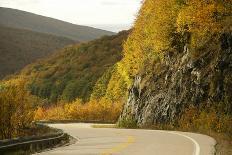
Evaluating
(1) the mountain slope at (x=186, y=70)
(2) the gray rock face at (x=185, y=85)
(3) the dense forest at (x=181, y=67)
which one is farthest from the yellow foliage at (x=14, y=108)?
(1) the mountain slope at (x=186, y=70)

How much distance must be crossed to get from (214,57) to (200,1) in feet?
13.4

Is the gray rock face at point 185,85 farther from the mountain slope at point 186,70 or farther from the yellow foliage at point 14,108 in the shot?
the yellow foliage at point 14,108

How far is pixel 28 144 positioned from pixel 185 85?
64.7ft

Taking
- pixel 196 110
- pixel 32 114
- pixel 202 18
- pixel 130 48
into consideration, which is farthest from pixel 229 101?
pixel 130 48

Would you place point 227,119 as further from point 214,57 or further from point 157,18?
point 157,18

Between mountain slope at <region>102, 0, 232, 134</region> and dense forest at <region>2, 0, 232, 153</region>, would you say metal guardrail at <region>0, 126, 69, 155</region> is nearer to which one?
dense forest at <region>2, 0, 232, 153</region>

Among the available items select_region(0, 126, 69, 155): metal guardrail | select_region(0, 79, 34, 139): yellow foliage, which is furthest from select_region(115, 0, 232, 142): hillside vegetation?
select_region(0, 79, 34, 139): yellow foliage

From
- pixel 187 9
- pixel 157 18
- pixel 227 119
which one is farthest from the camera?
pixel 157 18

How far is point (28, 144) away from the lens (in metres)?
21.4

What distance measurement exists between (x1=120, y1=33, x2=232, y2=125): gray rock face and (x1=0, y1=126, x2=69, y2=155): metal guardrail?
40.8 feet

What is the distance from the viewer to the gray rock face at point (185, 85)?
35.2 m

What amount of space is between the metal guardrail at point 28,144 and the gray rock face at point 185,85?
40.8 feet

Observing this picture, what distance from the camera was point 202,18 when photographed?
36312 millimetres

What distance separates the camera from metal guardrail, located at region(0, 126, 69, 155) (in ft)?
61.3
